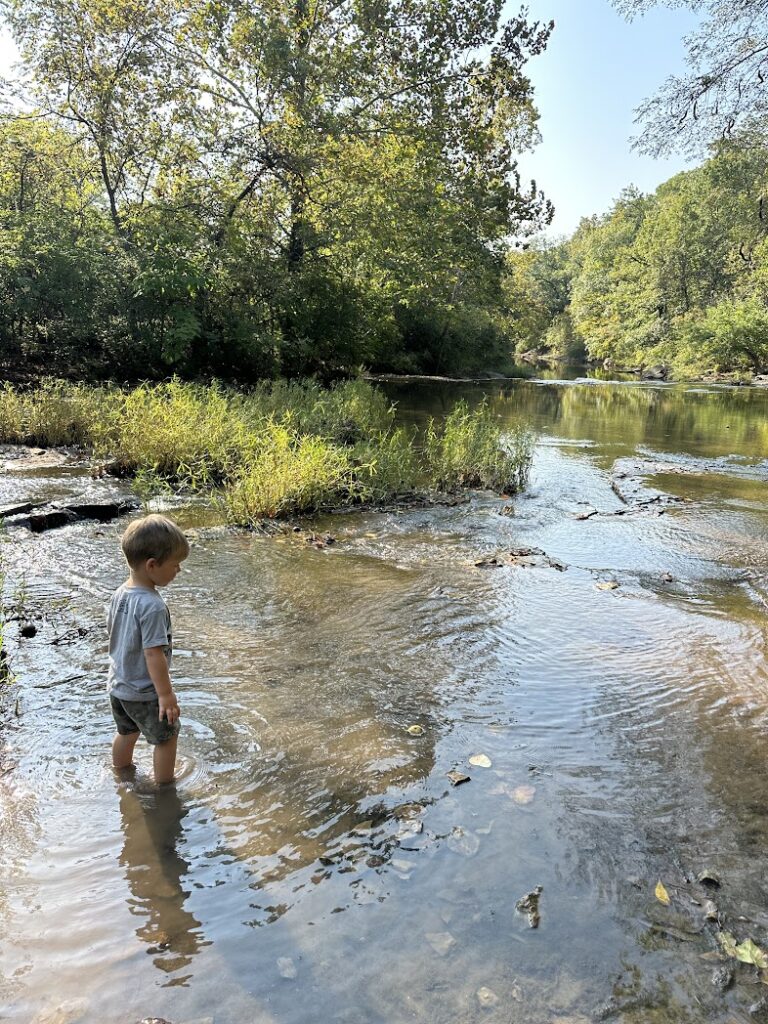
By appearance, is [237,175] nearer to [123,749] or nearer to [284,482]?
[284,482]

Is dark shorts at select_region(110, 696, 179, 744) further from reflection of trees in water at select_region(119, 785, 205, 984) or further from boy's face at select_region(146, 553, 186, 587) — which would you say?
boy's face at select_region(146, 553, 186, 587)

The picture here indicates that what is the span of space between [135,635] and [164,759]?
2.11 feet

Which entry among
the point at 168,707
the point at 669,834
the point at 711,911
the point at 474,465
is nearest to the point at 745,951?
the point at 711,911

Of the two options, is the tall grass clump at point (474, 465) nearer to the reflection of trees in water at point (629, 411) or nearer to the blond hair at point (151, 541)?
the reflection of trees in water at point (629, 411)

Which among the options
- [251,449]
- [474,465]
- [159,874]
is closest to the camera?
[159,874]

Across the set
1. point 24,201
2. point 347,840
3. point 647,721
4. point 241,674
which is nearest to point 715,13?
point 647,721

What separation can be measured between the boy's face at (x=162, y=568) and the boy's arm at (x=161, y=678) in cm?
31

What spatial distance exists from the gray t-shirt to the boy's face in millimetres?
75

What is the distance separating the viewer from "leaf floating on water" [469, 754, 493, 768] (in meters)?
3.55

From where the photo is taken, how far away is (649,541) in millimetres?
8273

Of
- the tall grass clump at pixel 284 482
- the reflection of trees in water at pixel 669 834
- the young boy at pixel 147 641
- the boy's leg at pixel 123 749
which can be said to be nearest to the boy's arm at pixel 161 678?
the young boy at pixel 147 641

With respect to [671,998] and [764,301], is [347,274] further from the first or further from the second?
[764,301]

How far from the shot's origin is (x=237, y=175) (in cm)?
2070

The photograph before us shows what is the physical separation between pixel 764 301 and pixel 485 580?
4501 centimetres
